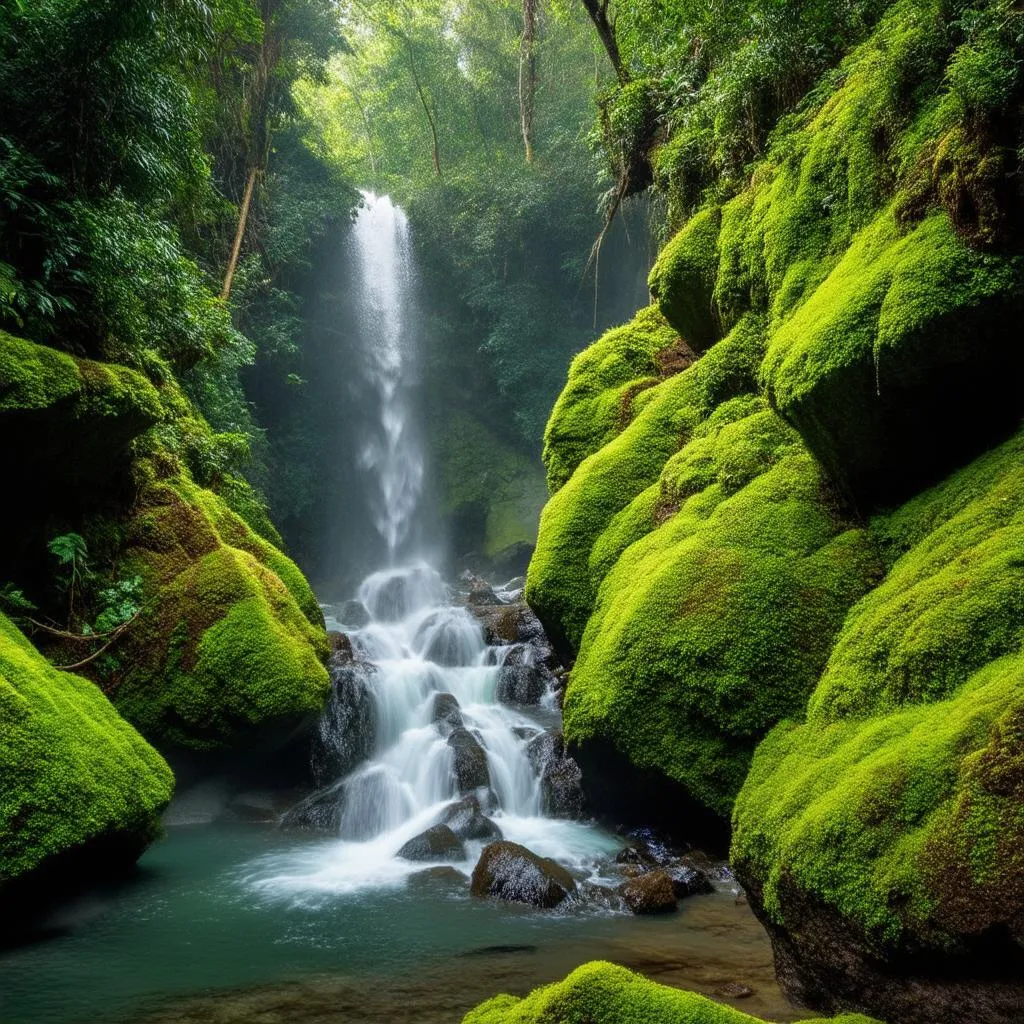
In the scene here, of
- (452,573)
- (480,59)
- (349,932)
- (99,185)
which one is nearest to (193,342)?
(99,185)

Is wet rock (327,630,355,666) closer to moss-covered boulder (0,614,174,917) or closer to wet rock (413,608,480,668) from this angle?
wet rock (413,608,480,668)

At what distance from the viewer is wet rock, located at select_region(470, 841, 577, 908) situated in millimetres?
5680

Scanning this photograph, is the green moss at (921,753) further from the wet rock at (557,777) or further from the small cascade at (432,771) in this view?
the wet rock at (557,777)

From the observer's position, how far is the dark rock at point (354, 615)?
17.4 meters

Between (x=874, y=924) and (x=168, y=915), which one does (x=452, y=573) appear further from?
(x=874, y=924)

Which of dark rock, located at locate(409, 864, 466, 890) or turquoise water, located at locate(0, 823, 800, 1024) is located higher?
dark rock, located at locate(409, 864, 466, 890)

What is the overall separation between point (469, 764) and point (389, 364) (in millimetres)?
18810

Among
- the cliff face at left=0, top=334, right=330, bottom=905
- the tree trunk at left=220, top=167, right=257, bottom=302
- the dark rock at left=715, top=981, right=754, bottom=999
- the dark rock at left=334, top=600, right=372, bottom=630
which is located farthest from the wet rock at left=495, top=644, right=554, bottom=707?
the tree trunk at left=220, top=167, right=257, bottom=302

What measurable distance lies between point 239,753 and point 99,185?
6059 millimetres

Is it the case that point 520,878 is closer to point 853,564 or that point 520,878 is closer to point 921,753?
point 853,564

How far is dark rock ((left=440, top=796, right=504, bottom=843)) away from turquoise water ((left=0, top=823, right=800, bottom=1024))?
97 centimetres

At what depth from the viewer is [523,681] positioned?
1201 centimetres

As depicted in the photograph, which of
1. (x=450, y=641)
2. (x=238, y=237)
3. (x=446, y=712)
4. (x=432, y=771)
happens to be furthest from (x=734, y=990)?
(x=238, y=237)

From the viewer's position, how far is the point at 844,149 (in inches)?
226
